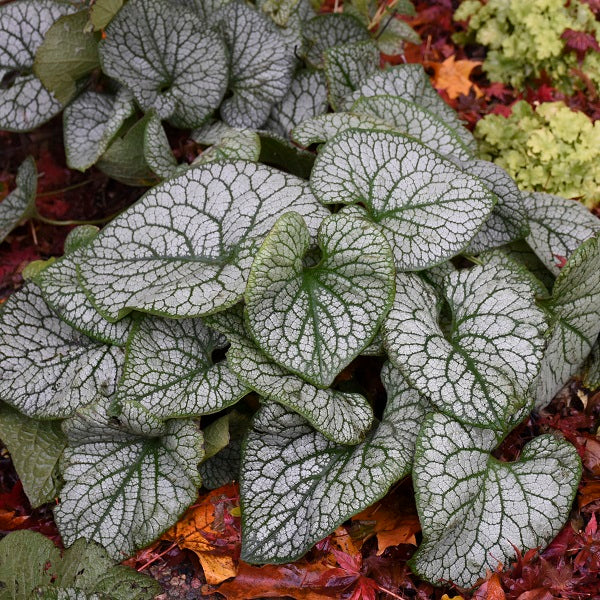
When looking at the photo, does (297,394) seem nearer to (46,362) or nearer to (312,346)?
(312,346)

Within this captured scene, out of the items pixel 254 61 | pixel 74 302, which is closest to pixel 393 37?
pixel 254 61

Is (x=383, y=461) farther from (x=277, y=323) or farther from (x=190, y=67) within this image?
(x=190, y=67)

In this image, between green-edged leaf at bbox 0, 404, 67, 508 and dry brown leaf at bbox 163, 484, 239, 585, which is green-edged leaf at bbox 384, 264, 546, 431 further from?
green-edged leaf at bbox 0, 404, 67, 508

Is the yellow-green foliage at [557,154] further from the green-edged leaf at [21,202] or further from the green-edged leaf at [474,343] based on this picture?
the green-edged leaf at [21,202]

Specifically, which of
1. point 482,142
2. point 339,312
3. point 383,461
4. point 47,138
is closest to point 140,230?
point 339,312

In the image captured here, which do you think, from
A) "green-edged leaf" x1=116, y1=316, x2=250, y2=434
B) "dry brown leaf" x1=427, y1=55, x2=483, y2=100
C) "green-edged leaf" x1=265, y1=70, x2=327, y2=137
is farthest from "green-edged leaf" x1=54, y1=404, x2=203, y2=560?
"dry brown leaf" x1=427, y1=55, x2=483, y2=100

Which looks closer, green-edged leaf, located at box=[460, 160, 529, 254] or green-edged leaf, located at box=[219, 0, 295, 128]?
green-edged leaf, located at box=[460, 160, 529, 254]
